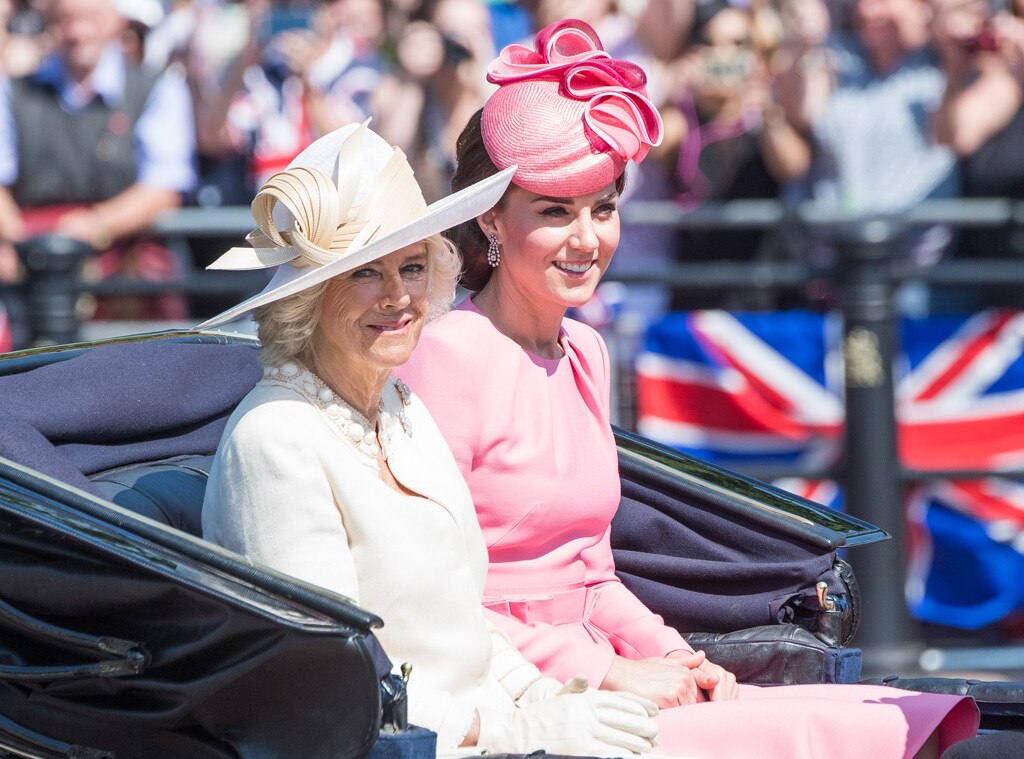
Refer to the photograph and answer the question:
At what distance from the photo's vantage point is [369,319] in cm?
272

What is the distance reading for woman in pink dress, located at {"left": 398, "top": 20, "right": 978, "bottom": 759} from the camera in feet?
10.1

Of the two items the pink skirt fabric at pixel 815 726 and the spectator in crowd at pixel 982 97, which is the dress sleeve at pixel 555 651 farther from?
the spectator in crowd at pixel 982 97

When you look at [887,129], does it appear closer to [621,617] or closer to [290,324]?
[621,617]

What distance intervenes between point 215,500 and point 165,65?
446 cm

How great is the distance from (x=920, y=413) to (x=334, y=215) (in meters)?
3.53

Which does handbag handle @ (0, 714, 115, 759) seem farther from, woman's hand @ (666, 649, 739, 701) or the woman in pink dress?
woman's hand @ (666, 649, 739, 701)

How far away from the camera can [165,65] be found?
675cm

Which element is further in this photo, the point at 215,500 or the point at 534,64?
the point at 534,64

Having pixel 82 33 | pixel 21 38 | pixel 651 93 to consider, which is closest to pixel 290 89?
pixel 82 33

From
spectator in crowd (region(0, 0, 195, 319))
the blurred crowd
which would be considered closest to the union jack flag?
the blurred crowd

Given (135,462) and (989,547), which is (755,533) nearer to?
(135,462)

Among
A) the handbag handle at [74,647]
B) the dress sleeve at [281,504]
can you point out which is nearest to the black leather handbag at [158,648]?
the handbag handle at [74,647]

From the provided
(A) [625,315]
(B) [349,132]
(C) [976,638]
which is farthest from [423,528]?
(C) [976,638]

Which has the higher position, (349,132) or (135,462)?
(349,132)
